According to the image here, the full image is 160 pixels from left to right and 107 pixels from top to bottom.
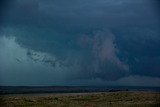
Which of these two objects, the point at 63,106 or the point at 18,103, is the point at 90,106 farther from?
the point at 18,103

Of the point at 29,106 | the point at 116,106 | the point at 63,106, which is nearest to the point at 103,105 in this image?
the point at 116,106

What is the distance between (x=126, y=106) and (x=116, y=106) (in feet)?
2.56

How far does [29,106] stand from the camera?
30.5m

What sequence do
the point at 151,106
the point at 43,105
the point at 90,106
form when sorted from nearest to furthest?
the point at 151,106, the point at 90,106, the point at 43,105

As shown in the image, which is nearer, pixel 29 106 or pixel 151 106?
pixel 151 106

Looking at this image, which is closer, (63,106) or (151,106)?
(151,106)

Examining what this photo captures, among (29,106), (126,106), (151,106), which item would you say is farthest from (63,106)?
(151,106)

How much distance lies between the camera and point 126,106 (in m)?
28.7

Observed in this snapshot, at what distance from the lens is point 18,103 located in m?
32.1

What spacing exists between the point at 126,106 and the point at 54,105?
596cm

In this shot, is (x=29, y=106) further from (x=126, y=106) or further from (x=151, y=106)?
(x=151, y=106)

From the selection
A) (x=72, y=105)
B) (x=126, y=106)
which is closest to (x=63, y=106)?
(x=72, y=105)

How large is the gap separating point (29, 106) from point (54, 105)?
6.92ft

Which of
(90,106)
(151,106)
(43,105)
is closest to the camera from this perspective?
(151,106)
